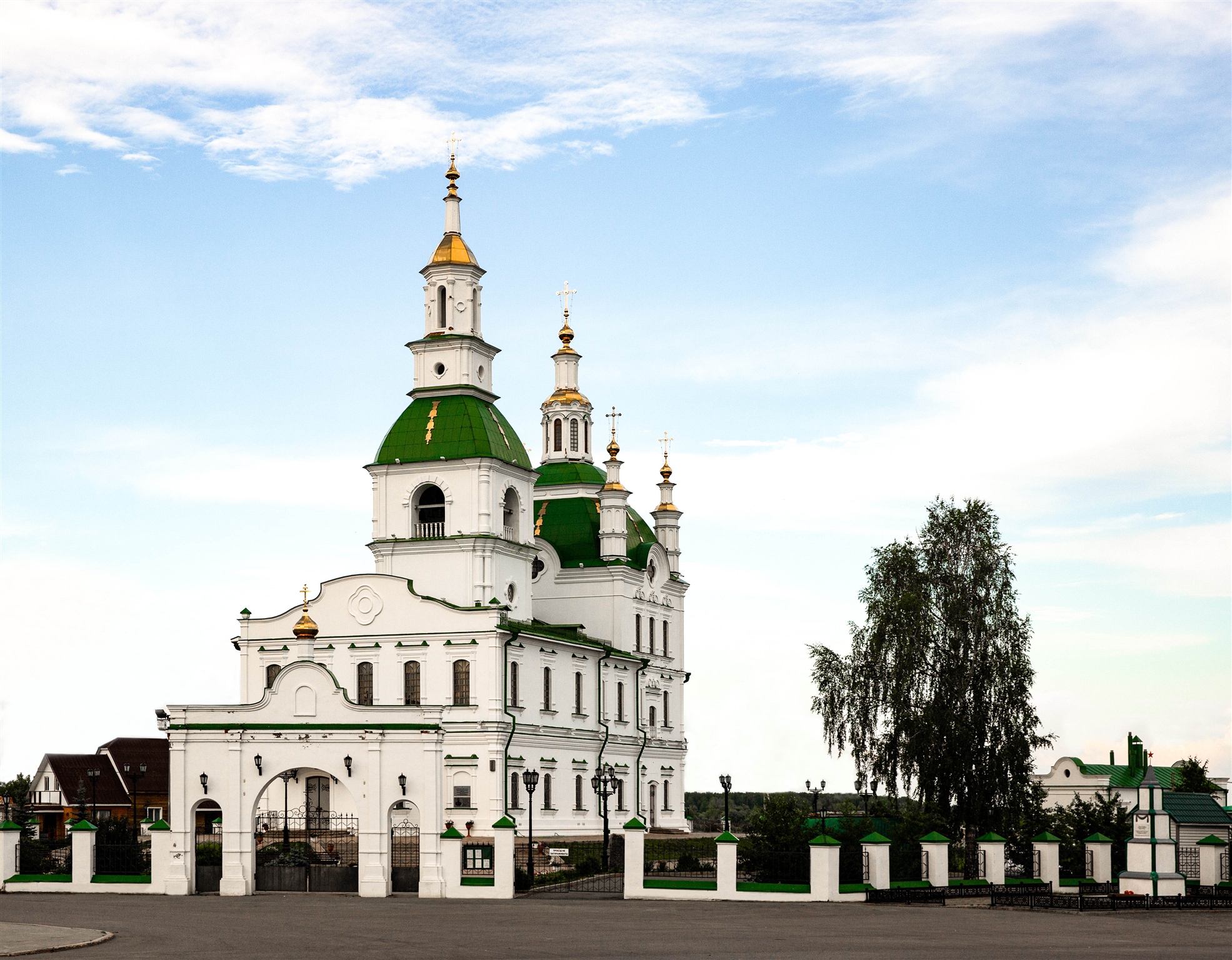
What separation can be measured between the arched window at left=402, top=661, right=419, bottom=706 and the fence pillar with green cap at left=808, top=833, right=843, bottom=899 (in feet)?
69.5

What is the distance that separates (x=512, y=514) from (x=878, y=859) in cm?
2437

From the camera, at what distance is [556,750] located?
55.3 meters

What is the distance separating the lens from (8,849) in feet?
126

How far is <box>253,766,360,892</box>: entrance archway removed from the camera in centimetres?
3719

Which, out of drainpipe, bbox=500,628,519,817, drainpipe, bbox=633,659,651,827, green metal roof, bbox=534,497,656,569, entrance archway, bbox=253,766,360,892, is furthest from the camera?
green metal roof, bbox=534,497,656,569

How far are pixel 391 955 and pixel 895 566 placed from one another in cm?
2987

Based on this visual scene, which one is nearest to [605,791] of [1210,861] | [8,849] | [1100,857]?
[1100,857]

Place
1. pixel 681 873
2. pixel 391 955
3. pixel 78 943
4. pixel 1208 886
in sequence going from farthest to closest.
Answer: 1. pixel 681 873
2. pixel 1208 886
3. pixel 78 943
4. pixel 391 955

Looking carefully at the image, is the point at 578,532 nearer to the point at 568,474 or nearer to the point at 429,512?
the point at 568,474

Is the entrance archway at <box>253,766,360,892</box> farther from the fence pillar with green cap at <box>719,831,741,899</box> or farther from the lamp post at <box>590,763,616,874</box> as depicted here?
the fence pillar with green cap at <box>719,831,741,899</box>

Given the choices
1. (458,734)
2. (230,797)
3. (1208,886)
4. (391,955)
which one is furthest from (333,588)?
(391,955)

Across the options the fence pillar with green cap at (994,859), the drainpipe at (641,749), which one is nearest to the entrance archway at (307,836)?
the fence pillar with green cap at (994,859)

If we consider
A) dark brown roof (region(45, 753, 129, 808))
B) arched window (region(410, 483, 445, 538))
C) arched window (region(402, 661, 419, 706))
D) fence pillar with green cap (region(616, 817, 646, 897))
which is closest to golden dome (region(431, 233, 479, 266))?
arched window (region(410, 483, 445, 538))

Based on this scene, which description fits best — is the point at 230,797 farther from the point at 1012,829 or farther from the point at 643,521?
the point at 643,521
